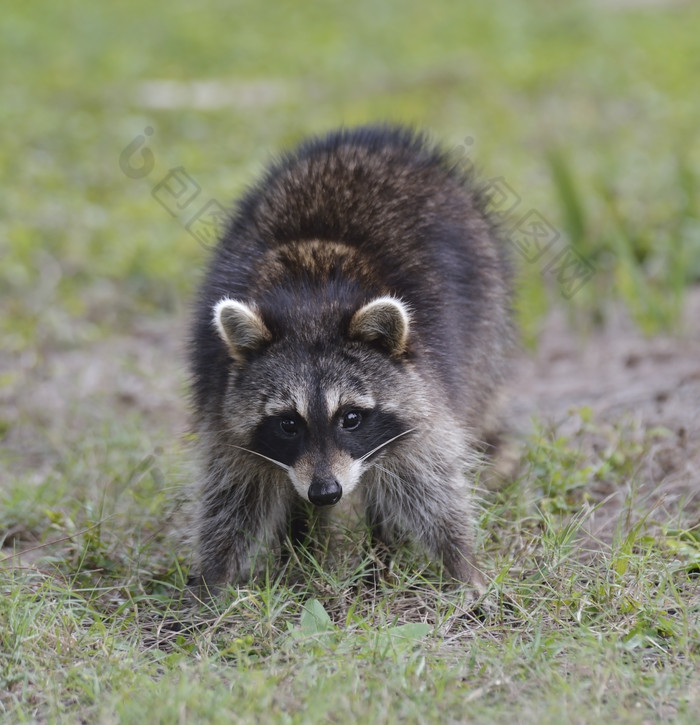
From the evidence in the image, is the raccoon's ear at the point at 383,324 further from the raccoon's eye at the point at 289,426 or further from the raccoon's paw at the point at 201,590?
the raccoon's paw at the point at 201,590

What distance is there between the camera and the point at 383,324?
142 inches

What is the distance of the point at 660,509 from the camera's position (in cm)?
409

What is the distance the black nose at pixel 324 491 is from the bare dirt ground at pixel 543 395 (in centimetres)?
A: 118

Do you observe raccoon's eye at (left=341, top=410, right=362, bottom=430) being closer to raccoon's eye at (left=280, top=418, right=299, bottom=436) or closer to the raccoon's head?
the raccoon's head

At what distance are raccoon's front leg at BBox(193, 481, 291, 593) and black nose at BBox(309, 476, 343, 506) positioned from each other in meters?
0.49

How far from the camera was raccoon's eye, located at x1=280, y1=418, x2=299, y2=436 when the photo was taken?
11.7 feet

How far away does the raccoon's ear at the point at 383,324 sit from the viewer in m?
3.54

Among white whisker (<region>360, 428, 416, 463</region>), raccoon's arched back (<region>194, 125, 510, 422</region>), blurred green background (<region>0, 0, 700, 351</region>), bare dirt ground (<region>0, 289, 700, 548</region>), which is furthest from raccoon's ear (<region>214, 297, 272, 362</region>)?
blurred green background (<region>0, 0, 700, 351</region>)

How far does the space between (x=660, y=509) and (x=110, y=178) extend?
242 inches

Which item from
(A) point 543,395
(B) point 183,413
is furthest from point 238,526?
(A) point 543,395

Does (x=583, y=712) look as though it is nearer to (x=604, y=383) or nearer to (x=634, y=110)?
(x=604, y=383)

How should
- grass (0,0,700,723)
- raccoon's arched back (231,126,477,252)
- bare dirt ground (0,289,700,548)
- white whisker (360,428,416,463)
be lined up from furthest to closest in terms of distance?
bare dirt ground (0,289,700,548) → raccoon's arched back (231,126,477,252) → white whisker (360,428,416,463) → grass (0,0,700,723)

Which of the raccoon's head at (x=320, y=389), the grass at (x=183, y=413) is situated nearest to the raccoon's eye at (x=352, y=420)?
the raccoon's head at (x=320, y=389)

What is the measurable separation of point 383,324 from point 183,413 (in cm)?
228
